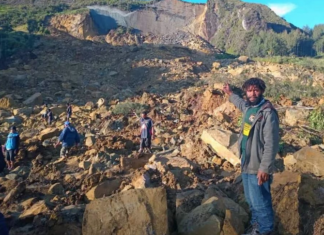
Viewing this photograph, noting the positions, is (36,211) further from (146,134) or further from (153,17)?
(153,17)

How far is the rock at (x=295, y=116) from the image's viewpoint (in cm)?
802

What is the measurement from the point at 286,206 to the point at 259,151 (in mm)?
669

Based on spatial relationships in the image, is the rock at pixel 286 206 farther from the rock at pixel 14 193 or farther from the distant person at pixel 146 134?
the distant person at pixel 146 134

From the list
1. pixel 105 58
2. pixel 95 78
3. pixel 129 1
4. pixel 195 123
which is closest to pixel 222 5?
pixel 129 1

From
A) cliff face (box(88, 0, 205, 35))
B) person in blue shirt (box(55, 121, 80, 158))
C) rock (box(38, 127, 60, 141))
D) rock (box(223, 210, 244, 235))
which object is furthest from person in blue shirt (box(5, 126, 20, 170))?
cliff face (box(88, 0, 205, 35))

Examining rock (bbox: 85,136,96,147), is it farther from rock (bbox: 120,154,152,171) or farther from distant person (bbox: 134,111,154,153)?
rock (bbox: 120,154,152,171)

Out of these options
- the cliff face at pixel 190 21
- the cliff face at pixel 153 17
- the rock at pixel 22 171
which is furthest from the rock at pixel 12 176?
the cliff face at pixel 153 17

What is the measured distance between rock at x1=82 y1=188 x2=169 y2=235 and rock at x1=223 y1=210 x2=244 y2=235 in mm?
501

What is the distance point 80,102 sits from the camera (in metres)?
15.6

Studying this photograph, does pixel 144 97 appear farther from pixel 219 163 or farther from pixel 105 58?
pixel 105 58

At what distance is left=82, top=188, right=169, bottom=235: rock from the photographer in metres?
2.61

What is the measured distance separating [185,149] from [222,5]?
204 feet

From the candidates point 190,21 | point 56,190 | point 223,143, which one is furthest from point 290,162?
point 190,21

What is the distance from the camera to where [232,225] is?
111 inches
